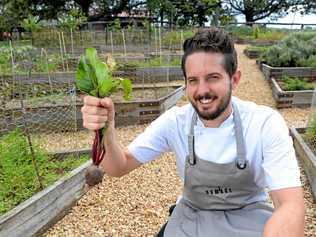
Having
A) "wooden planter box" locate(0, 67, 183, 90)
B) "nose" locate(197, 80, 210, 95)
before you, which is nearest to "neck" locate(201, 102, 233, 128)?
"nose" locate(197, 80, 210, 95)

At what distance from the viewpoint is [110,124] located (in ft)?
5.23

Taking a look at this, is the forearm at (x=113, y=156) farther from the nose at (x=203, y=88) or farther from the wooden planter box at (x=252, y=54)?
the wooden planter box at (x=252, y=54)

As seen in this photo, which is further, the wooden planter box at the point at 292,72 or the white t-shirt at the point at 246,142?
the wooden planter box at the point at 292,72

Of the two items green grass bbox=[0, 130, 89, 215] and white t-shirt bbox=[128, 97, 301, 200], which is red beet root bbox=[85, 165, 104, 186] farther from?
green grass bbox=[0, 130, 89, 215]

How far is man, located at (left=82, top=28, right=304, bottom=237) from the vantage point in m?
1.53

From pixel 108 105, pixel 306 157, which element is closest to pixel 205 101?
pixel 108 105

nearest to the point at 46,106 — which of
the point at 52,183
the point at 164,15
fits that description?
the point at 52,183

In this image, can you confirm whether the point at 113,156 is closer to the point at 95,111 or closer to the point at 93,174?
the point at 93,174

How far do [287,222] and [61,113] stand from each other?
448cm

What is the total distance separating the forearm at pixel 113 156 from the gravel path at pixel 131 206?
4.59 feet

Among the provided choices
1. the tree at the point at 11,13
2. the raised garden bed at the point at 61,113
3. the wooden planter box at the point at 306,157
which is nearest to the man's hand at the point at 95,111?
the wooden planter box at the point at 306,157

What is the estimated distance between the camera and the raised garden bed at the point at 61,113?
5293mm

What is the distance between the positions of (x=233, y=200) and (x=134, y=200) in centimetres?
202

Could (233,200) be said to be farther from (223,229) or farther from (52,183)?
(52,183)
